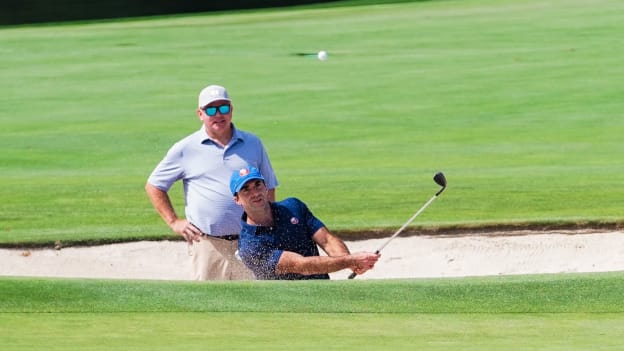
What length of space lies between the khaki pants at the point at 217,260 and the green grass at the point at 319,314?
187 centimetres

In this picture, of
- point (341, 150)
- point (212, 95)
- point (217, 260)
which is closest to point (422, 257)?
point (217, 260)

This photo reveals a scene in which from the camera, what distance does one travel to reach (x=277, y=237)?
29.7 ft

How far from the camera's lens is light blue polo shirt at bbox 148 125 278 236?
388 inches

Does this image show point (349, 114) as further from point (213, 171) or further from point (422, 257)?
point (213, 171)

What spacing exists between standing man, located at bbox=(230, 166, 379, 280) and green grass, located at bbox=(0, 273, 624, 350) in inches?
33.6

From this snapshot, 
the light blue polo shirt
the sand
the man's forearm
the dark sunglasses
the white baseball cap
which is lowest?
the sand

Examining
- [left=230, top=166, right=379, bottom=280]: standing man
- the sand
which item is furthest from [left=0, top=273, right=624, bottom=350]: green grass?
the sand

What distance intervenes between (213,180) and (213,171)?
66 mm

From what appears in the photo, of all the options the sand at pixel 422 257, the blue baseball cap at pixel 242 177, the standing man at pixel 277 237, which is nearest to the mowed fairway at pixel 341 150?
the sand at pixel 422 257

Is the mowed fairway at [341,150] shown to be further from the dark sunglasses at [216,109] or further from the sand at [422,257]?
the dark sunglasses at [216,109]

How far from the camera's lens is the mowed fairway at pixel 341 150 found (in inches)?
288

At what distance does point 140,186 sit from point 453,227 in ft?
16.1

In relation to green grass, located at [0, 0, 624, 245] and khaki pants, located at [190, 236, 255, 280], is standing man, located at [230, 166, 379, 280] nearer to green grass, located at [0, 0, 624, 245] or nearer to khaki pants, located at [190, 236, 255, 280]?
khaki pants, located at [190, 236, 255, 280]

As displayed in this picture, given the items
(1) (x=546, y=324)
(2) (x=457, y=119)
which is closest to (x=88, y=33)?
(2) (x=457, y=119)
